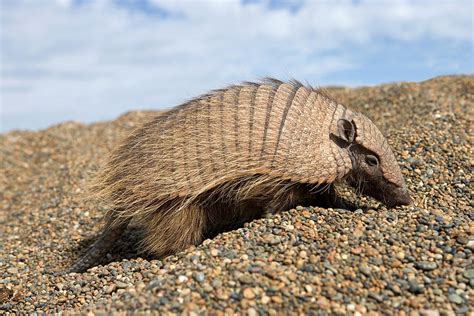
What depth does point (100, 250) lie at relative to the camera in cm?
736

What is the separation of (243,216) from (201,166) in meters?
1.12

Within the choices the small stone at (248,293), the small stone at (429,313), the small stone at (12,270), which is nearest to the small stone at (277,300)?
the small stone at (248,293)

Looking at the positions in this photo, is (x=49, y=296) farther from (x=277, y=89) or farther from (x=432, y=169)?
(x=432, y=169)

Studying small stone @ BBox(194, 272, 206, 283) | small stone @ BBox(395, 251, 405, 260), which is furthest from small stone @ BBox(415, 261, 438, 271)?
small stone @ BBox(194, 272, 206, 283)

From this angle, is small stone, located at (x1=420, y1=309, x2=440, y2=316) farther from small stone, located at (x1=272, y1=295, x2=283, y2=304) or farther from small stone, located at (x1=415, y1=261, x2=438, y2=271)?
small stone, located at (x1=272, y1=295, x2=283, y2=304)

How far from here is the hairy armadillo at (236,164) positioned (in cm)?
658

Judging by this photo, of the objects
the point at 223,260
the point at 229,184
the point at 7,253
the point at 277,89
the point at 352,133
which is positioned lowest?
the point at 7,253

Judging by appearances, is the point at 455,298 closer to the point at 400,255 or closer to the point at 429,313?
the point at 429,313

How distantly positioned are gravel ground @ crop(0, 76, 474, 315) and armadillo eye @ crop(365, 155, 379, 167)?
2.13 ft

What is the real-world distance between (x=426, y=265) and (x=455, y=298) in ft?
1.64

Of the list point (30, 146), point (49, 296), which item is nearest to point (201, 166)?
point (49, 296)

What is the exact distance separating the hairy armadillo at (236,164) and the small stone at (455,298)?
83.6 inches

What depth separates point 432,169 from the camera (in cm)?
793

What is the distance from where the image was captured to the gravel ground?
498 cm
